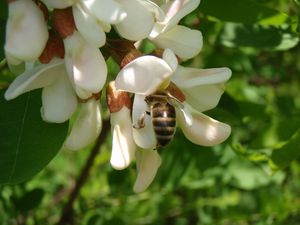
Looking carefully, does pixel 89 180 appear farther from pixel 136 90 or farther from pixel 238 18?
pixel 136 90

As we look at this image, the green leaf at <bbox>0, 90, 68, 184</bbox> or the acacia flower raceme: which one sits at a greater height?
the acacia flower raceme

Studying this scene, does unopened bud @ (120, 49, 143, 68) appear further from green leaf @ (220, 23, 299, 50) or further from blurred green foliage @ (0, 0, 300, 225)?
green leaf @ (220, 23, 299, 50)

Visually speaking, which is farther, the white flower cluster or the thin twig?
the thin twig

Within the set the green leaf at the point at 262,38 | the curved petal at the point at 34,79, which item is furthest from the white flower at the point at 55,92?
the green leaf at the point at 262,38

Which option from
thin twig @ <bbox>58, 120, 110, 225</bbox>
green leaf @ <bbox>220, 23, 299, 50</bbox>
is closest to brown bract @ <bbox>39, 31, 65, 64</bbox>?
green leaf @ <bbox>220, 23, 299, 50</bbox>

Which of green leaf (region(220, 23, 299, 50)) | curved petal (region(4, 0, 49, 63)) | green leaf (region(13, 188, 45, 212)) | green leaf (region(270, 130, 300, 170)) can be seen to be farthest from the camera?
green leaf (region(13, 188, 45, 212))

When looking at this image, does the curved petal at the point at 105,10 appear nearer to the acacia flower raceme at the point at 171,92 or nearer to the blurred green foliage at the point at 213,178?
the acacia flower raceme at the point at 171,92
